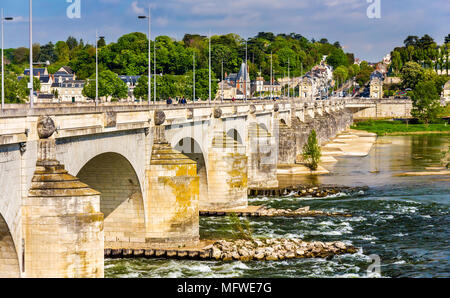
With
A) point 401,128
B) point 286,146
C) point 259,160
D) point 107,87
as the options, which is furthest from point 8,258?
point 401,128

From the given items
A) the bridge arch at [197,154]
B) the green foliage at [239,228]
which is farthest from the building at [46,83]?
the green foliage at [239,228]

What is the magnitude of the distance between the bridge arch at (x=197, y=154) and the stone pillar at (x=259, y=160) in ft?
46.8

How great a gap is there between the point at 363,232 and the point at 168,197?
1418 centimetres

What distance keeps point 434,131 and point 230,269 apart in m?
137

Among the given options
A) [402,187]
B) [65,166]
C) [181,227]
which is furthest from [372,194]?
[65,166]

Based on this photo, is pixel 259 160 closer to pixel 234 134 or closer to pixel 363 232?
pixel 234 134

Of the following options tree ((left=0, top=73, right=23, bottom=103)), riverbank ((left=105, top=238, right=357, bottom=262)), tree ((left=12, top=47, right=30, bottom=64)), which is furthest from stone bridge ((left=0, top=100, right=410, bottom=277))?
tree ((left=12, top=47, right=30, bottom=64))

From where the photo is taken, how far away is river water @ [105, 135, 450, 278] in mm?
39594

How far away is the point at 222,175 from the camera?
59.8 metres

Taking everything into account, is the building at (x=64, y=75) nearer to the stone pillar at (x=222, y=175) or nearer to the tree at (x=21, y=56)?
the tree at (x=21, y=56)

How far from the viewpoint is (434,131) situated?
168750 millimetres

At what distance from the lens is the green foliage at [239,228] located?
159 ft

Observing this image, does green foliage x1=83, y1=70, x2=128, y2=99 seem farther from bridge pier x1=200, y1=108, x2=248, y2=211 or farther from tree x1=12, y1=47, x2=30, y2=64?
bridge pier x1=200, y1=108, x2=248, y2=211

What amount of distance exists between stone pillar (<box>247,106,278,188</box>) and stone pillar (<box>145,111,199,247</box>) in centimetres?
2987
